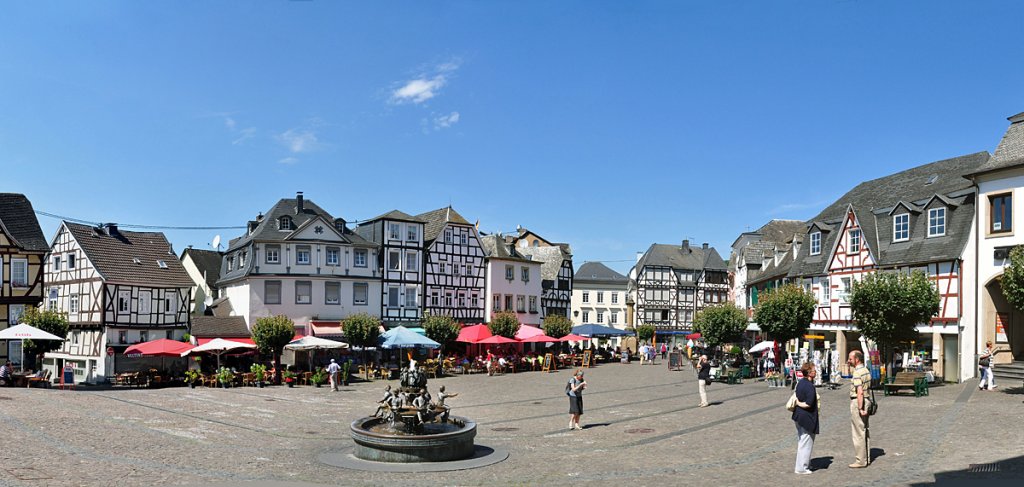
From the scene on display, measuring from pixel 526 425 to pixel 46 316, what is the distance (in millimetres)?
25656

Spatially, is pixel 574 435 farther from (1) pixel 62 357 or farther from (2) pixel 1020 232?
(1) pixel 62 357

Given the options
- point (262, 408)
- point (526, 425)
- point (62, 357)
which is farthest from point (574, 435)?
point (62, 357)

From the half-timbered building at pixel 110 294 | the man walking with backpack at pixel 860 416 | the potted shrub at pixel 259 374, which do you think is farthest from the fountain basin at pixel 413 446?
the half-timbered building at pixel 110 294

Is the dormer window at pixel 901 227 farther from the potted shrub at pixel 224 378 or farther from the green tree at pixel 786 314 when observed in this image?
the potted shrub at pixel 224 378

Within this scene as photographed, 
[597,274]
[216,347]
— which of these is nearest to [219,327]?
[216,347]

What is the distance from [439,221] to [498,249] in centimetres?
485

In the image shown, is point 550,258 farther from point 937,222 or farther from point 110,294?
point 937,222

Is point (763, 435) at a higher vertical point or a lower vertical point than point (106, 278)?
lower

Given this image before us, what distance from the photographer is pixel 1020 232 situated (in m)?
29.6

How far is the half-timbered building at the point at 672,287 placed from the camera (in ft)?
276

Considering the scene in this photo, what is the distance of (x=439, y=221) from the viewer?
56.6 m

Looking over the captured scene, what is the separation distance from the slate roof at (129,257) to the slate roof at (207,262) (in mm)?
10593

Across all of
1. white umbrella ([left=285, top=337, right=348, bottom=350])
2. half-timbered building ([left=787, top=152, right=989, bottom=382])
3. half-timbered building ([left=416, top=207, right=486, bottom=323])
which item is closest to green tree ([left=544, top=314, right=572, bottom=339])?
half-timbered building ([left=416, top=207, right=486, bottom=323])

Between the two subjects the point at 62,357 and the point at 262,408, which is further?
the point at 62,357
